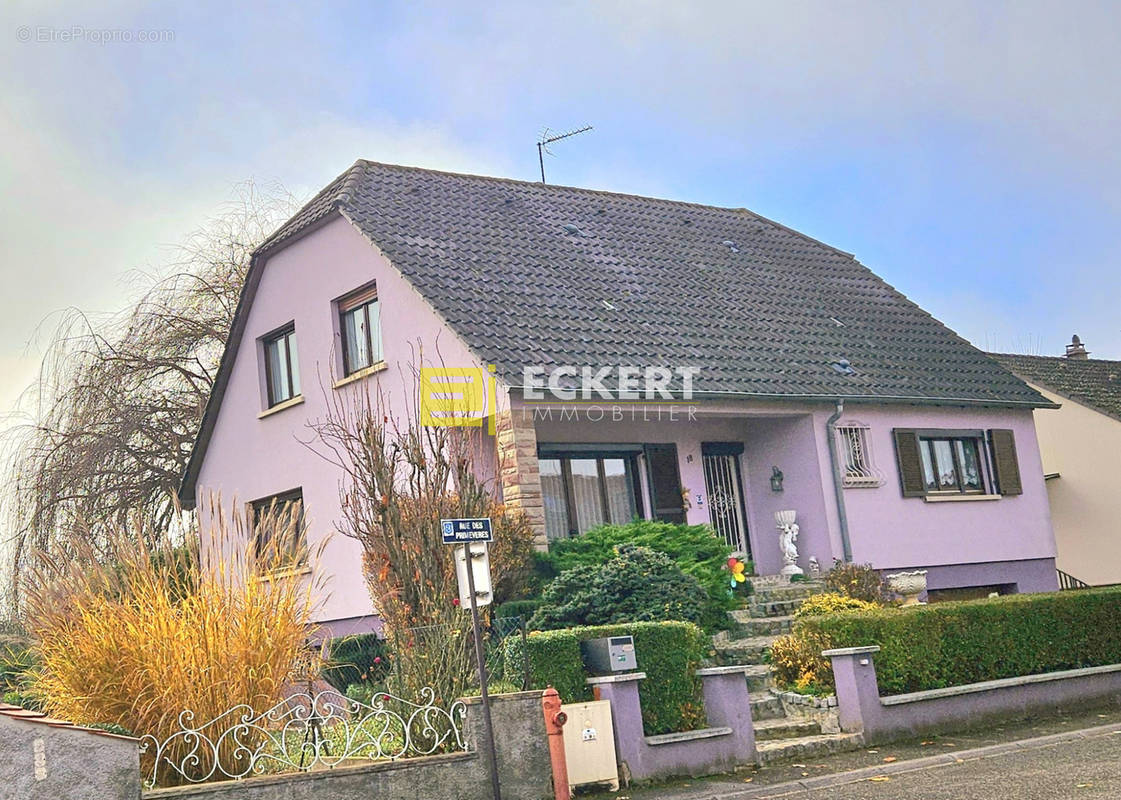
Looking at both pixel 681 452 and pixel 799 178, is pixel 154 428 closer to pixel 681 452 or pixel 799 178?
pixel 681 452

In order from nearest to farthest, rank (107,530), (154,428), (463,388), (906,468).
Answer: (107,530) → (463,388) → (906,468) → (154,428)

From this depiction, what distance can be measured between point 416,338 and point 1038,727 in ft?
29.1

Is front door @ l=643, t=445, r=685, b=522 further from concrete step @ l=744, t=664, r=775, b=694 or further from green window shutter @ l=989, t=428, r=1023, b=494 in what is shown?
green window shutter @ l=989, t=428, r=1023, b=494

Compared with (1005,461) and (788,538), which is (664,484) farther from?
(1005,461)

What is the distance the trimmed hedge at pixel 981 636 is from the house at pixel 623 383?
13.5 ft

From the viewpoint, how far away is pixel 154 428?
2450 centimetres

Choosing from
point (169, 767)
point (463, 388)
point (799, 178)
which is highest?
point (799, 178)

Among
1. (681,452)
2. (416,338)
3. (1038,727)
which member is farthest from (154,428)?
(1038,727)

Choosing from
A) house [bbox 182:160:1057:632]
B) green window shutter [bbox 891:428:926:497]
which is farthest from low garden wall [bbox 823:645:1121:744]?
green window shutter [bbox 891:428:926:497]

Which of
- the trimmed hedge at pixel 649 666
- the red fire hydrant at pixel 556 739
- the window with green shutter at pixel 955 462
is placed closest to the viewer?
the red fire hydrant at pixel 556 739

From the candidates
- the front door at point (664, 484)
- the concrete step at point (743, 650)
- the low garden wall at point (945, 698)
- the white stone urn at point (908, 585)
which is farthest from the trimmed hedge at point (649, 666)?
the front door at point (664, 484)

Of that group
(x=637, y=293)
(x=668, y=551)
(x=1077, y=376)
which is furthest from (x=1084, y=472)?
(x=668, y=551)

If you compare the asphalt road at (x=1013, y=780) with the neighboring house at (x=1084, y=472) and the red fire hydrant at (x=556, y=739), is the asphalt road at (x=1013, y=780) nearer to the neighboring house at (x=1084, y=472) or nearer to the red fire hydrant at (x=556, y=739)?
the red fire hydrant at (x=556, y=739)

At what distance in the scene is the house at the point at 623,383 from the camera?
1742cm
